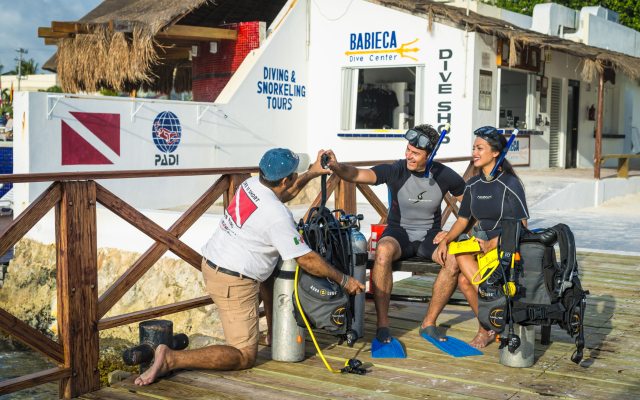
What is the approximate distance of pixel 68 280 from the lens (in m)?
3.29

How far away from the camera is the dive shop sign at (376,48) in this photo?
13133 millimetres

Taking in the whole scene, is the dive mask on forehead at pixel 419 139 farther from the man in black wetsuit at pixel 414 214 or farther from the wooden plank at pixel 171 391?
the wooden plank at pixel 171 391

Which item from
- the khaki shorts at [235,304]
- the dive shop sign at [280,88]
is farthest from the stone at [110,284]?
the dive shop sign at [280,88]

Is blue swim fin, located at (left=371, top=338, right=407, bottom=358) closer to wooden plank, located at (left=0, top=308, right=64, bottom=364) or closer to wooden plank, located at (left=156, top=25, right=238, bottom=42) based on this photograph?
wooden plank, located at (left=0, top=308, right=64, bottom=364)

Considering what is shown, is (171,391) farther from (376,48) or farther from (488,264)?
(376,48)

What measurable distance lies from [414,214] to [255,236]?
1335 mm

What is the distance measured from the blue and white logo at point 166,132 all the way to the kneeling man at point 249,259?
27.5 feet

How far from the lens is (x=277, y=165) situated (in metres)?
3.54

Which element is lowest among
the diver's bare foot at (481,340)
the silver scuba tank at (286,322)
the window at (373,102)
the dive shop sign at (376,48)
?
the diver's bare foot at (481,340)

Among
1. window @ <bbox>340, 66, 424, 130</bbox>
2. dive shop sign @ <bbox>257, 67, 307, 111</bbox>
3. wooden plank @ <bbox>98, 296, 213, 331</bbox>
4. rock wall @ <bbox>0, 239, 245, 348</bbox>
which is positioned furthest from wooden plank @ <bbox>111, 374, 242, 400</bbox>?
window @ <bbox>340, 66, 424, 130</bbox>

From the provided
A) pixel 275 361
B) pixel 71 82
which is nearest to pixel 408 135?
pixel 275 361

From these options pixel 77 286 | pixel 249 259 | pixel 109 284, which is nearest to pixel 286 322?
pixel 249 259

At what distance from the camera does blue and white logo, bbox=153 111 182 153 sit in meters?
11.7

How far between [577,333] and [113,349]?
700cm
